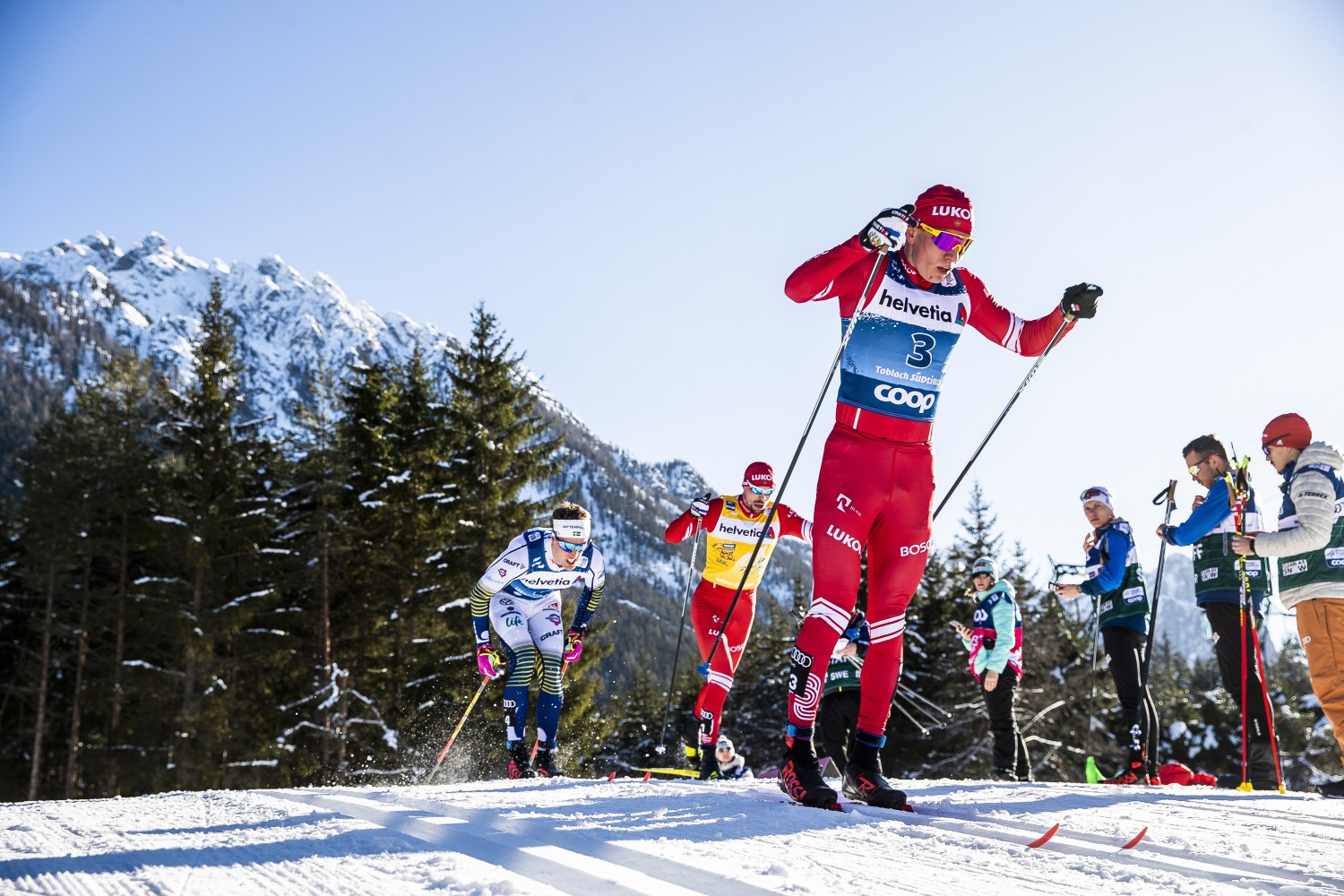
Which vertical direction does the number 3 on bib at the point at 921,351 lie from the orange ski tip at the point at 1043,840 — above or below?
above

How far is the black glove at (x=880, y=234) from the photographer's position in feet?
13.3

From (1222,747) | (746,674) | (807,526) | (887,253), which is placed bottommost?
(1222,747)

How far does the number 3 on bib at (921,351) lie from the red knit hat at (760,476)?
3.64 metres

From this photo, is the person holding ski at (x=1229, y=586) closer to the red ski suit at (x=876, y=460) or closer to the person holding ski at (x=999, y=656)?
the person holding ski at (x=999, y=656)

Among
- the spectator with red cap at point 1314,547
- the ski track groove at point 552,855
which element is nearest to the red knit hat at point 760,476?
the spectator with red cap at point 1314,547

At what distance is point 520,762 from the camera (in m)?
7.28

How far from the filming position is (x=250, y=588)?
78.2ft

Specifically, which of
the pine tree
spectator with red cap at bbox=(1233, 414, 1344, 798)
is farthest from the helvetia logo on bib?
the pine tree

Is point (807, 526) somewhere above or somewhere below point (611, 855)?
above

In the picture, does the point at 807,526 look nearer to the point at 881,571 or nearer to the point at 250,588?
the point at 881,571

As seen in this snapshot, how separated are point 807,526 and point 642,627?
388 ft

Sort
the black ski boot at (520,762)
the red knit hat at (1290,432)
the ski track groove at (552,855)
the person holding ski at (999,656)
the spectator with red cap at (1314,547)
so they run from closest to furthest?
the ski track groove at (552,855), the spectator with red cap at (1314,547), the red knit hat at (1290,432), the black ski boot at (520,762), the person holding ski at (999,656)

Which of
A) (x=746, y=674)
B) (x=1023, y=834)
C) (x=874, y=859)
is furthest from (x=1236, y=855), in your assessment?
(x=746, y=674)

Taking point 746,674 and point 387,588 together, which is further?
point 746,674
